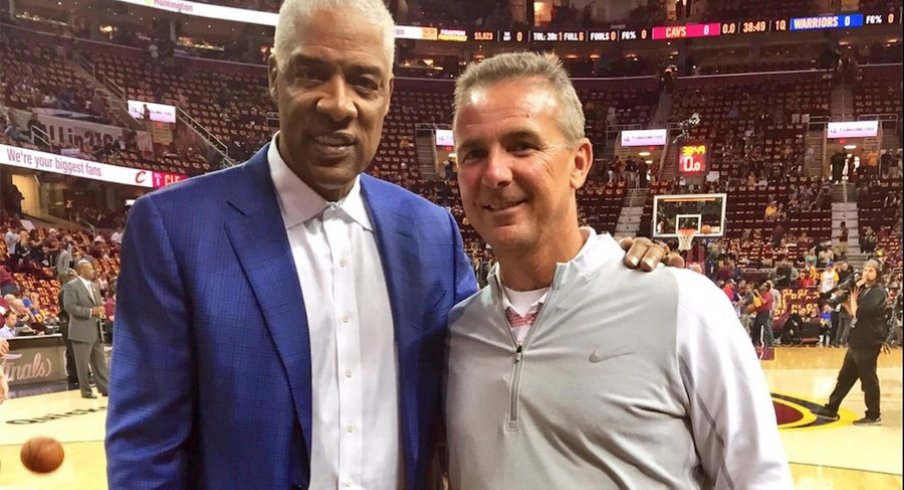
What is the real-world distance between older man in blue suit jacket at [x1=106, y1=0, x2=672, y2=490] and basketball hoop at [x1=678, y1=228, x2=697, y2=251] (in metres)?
8.19

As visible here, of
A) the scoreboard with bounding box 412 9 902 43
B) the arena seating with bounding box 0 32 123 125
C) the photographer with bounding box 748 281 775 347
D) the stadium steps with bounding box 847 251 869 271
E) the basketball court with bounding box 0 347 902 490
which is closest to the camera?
the basketball court with bounding box 0 347 902 490

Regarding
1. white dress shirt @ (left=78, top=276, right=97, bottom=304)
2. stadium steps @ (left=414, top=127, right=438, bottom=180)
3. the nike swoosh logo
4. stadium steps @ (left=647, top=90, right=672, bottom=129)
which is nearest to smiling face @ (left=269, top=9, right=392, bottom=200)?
the nike swoosh logo

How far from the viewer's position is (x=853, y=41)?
406 inches

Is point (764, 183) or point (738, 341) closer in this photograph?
point (738, 341)

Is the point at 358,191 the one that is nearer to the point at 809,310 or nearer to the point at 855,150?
the point at 809,310

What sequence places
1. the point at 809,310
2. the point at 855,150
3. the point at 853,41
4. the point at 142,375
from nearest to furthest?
the point at 142,375
the point at 809,310
the point at 855,150
the point at 853,41

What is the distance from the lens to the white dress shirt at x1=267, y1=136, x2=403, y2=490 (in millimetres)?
1089

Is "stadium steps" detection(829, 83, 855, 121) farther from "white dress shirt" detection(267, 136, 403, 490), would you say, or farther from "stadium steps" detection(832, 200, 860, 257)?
"white dress shirt" detection(267, 136, 403, 490)

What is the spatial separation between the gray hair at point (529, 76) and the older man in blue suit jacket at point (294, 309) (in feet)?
0.43

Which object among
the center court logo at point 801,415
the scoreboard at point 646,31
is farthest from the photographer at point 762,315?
the scoreboard at point 646,31

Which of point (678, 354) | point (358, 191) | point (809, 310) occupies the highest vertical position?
point (358, 191)

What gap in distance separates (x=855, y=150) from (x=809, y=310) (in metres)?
2.34

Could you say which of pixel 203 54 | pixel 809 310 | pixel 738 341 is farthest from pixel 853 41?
pixel 738 341

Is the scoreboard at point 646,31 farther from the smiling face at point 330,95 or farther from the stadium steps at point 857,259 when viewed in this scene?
the smiling face at point 330,95
